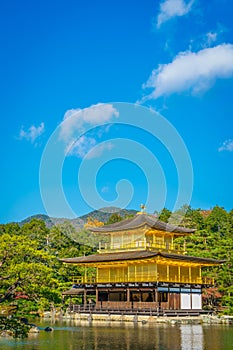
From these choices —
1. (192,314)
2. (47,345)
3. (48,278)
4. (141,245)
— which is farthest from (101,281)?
(48,278)

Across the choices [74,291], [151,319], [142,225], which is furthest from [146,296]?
[74,291]

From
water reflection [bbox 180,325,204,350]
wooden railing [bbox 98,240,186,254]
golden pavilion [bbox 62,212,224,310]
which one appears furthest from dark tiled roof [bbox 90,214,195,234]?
water reflection [bbox 180,325,204,350]

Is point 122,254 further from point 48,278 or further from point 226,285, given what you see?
point 48,278

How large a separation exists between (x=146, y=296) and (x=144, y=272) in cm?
332

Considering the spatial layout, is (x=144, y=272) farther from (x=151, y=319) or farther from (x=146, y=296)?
(x=151, y=319)

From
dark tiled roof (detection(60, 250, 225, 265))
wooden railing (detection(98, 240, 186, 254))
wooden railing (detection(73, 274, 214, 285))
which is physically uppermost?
wooden railing (detection(98, 240, 186, 254))

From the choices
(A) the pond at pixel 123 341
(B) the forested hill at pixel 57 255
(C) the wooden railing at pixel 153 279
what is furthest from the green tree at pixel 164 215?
(A) the pond at pixel 123 341

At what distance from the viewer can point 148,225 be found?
39.0 m

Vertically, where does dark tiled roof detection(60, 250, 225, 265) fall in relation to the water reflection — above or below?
above

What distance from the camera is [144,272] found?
1417 inches

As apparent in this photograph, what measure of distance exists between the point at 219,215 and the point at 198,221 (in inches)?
213

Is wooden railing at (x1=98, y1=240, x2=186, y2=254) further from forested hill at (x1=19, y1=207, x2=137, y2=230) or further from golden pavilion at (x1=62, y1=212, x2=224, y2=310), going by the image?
forested hill at (x1=19, y1=207, x2=137, y2=230)

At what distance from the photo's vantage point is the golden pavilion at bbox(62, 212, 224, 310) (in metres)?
35.4

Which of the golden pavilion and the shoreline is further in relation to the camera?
the golden pavilion
